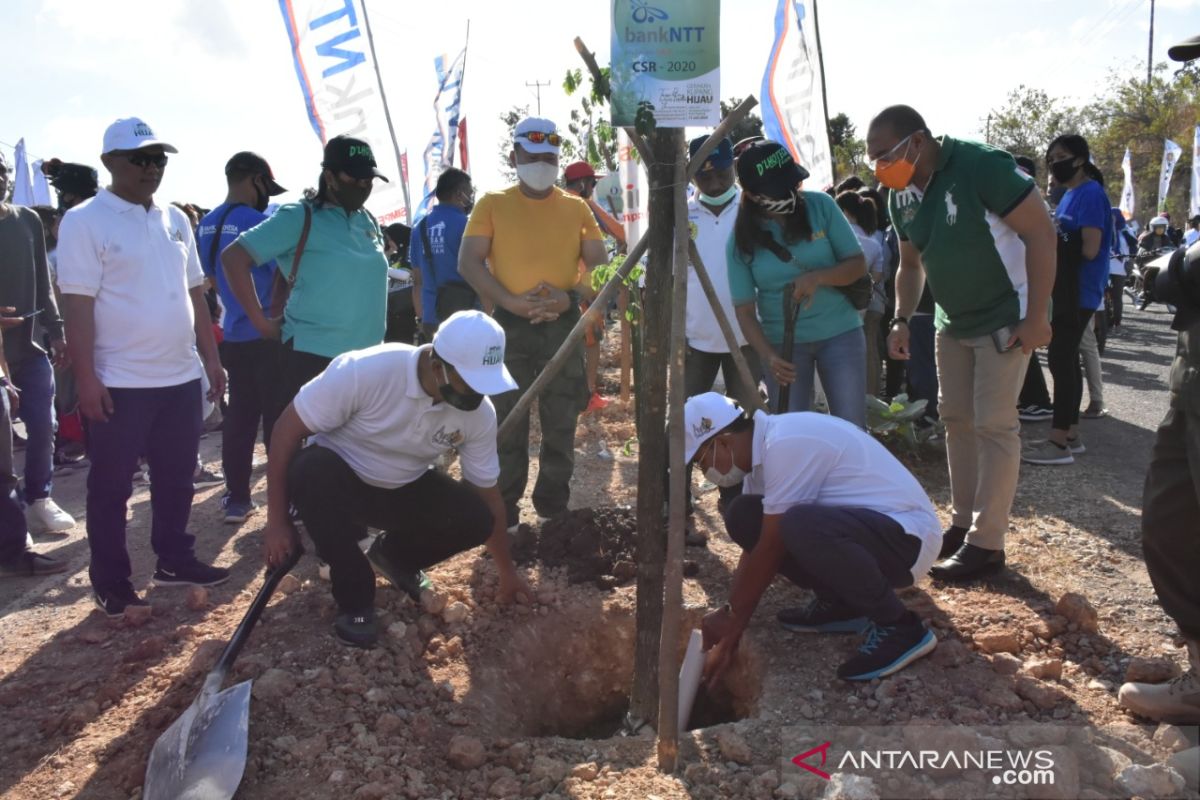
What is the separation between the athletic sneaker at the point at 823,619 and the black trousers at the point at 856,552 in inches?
13.5

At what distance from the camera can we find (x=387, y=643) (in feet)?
11.0

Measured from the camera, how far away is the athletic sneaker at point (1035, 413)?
675 centimetres

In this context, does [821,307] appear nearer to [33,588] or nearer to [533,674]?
[533,674]

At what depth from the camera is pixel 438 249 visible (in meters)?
5.59

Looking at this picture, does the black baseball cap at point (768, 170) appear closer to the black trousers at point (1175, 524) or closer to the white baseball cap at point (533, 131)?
the white baseball cap at point (533, 131)

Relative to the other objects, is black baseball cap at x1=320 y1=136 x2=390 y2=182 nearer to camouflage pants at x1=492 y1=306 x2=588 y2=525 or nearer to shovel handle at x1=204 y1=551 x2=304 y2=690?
camouflage pants at x1=492 y1=306 x2=588 y2=525

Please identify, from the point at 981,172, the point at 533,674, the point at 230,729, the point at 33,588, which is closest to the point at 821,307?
the point at 981,172

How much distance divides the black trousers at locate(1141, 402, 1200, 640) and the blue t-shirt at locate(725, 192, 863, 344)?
1.43 metres

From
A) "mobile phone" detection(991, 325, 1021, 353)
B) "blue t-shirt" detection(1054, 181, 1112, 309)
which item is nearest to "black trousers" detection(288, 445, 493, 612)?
"mobile phone" detection(991, 325, 1021, 353)

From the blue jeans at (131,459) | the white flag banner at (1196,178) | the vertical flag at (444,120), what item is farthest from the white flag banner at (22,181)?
the white flag banner at (1196,178)

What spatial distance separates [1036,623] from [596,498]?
2665 mm

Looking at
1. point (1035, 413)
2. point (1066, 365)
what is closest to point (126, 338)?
point (1066, 365)

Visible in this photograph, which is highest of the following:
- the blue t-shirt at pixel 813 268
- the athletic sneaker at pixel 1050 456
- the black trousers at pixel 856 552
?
the blue t-shirt at pixel 813 268

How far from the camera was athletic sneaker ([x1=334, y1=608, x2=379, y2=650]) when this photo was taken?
3303 millimetres
